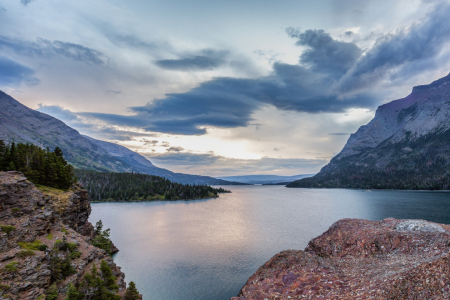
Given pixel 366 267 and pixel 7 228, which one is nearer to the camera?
pixel 366 267

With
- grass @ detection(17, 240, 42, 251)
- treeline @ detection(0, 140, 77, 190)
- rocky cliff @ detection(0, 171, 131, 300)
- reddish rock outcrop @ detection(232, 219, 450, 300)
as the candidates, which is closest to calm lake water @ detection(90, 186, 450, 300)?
rocky cliff @ detection(0, 171, 131, 300)

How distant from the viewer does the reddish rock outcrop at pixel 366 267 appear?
1614 cm

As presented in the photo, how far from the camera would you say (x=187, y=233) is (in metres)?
87.8

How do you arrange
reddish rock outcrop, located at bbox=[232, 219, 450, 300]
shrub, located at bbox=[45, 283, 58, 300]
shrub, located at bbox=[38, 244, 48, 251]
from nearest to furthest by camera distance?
reddish rock outcrop, located at bbox=[232, 219, 450, 300]
shrub, located at bbox=[45, 283, 58, 300]
shrub, located at bbox=[38, 244, 48, 251]

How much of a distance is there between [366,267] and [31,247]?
4141 centimetres

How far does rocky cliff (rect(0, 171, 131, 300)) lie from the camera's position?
24602 mm

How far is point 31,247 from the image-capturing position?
2903 cm

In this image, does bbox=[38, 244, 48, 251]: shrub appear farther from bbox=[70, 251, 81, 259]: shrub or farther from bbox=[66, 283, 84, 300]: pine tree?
bbox=[66, 283, 84, 300]: pine tree

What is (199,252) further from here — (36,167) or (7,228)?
(36,167)

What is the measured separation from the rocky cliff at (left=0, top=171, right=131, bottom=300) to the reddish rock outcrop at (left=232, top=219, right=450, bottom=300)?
23.1 metres

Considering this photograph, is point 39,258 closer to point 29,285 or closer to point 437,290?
point 29,285

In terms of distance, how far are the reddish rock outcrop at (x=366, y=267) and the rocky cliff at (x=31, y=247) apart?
23146 millimetres

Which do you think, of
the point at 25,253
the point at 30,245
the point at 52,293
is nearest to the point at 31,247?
the point at 30,245

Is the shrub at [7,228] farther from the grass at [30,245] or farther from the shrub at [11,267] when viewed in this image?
the shrub at [11,267]
